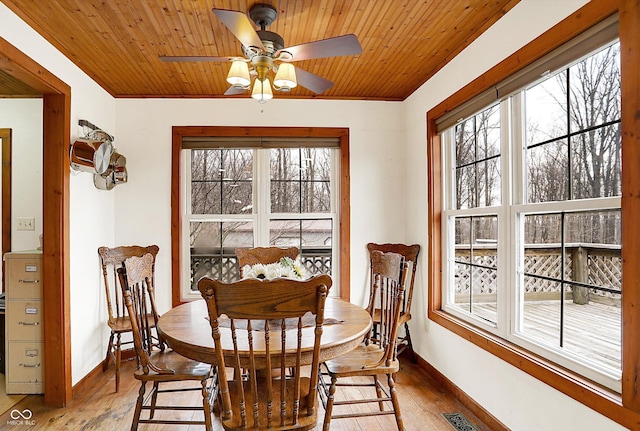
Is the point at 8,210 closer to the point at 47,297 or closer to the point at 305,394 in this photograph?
the point at 47,297

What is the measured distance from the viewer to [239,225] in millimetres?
3912

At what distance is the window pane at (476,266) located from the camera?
8.66 ft

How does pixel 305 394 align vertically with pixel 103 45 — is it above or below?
below

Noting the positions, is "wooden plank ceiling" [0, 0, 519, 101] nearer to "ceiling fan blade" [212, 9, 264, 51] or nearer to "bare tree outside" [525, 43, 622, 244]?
"ceiling fan blade" [212, 9, 264, 51]

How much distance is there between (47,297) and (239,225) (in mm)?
1656

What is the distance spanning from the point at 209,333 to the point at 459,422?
1.69m

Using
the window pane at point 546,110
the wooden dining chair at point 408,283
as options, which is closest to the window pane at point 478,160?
the window pane at point 546,110

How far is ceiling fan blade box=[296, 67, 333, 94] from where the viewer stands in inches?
94.9

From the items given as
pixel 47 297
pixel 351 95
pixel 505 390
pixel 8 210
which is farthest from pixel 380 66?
pixel 8 210

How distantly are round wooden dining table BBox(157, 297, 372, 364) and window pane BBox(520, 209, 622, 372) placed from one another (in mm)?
958

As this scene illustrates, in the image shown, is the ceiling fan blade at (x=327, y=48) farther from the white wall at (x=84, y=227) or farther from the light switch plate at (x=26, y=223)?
the light switch plate at (x=26, y=223)

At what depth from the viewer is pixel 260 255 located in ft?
10.7

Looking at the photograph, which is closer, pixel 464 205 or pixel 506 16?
pixel 506 16

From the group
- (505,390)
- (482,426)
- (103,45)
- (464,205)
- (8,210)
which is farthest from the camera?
(8,210)
